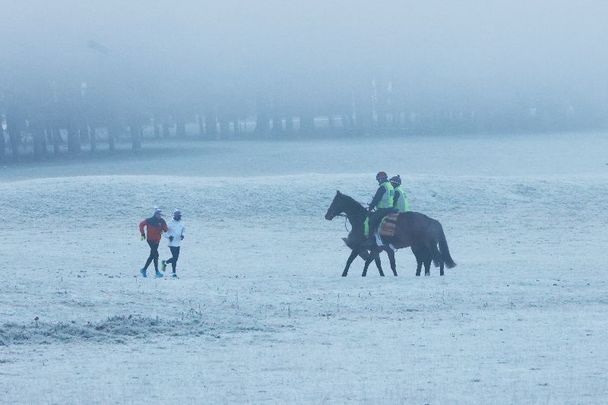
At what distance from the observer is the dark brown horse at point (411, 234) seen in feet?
74.4

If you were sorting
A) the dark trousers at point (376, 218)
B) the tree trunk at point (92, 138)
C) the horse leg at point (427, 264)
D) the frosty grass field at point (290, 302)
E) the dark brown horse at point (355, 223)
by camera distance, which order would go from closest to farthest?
the frosty grass field at point (290, 302) → the dark trousers at point (376, 218) → the dark brown horse at point (355, 223) → the horse leg at point (427, 264) → the tree trunk at point (92, 138)

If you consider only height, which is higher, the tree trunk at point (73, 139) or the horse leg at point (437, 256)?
the tree trunk at point (73, 139)

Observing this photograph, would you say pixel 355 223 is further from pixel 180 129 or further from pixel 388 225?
pixel 180 129

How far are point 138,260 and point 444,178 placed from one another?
65.0ft

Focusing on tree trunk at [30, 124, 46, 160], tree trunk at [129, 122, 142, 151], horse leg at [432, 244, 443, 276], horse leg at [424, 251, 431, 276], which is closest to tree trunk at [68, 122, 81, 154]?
tree trunk at [30, 124, 46, 160]

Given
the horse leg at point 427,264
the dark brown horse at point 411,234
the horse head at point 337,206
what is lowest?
the horse leg at point 427,264

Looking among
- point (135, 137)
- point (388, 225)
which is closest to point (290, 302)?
point (388, 225)

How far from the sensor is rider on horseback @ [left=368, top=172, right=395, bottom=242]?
22.7 metres

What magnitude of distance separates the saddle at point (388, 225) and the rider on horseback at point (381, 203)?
10 centimetres

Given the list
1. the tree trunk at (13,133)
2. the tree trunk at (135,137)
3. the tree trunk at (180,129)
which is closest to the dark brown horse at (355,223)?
the tree trunk at (13,133)

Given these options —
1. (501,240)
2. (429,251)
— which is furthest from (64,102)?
(429,251)

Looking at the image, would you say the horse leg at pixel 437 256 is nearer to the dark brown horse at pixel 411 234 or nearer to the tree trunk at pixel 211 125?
the dark brown horse at pixel 411 234

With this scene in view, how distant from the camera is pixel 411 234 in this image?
22703 millimetres

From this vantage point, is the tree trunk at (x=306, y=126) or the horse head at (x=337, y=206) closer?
the horse head at (x=337, y=206)
